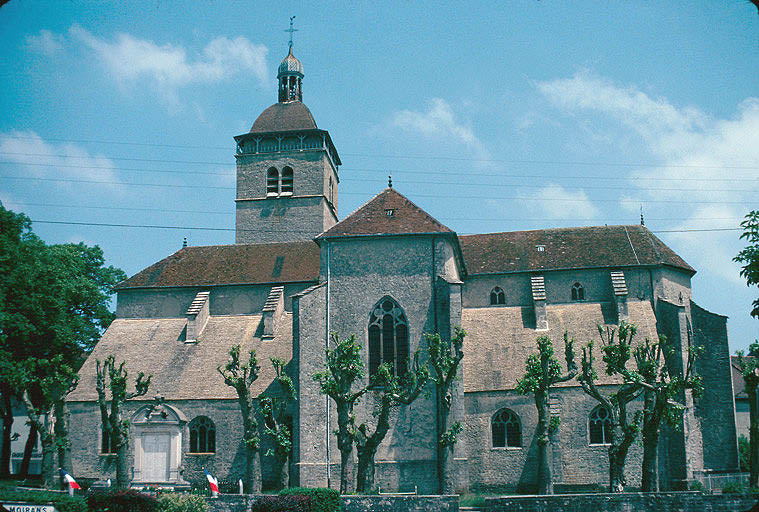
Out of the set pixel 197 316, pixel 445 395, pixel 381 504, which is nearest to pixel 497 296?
pixel 445 395

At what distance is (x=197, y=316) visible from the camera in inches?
1834

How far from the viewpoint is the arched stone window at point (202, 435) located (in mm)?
41750

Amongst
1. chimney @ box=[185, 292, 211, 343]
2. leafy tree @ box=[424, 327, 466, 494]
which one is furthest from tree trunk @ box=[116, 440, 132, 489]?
leafy tree @ box=[424, 327, 466, 494]

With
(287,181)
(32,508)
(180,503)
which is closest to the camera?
(32,508)

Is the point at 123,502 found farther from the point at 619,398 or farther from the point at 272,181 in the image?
the point at 272,181

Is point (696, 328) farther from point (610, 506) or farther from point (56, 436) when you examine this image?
point (56, 436)

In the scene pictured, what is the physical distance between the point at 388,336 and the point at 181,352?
14639 mm

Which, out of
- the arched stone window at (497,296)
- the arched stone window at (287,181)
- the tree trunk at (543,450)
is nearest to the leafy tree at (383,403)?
the tree trunk at (543,450)

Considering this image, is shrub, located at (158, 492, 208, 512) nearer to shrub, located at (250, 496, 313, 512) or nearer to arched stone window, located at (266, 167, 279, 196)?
shrub, located at (250, 496, 313, 512)

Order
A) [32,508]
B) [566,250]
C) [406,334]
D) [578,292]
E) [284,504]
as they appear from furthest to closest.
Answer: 1. [566,250]
2. [578,292]
3. [406,334]
4. [284,504]
5. [32,508]

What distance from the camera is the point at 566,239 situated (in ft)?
159

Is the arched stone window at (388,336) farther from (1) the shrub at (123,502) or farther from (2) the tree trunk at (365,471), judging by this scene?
(1) the shrub at (123,502)

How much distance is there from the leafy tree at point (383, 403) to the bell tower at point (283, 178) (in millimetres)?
25130

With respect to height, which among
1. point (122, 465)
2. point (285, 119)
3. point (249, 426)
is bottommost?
point (122, 465)
